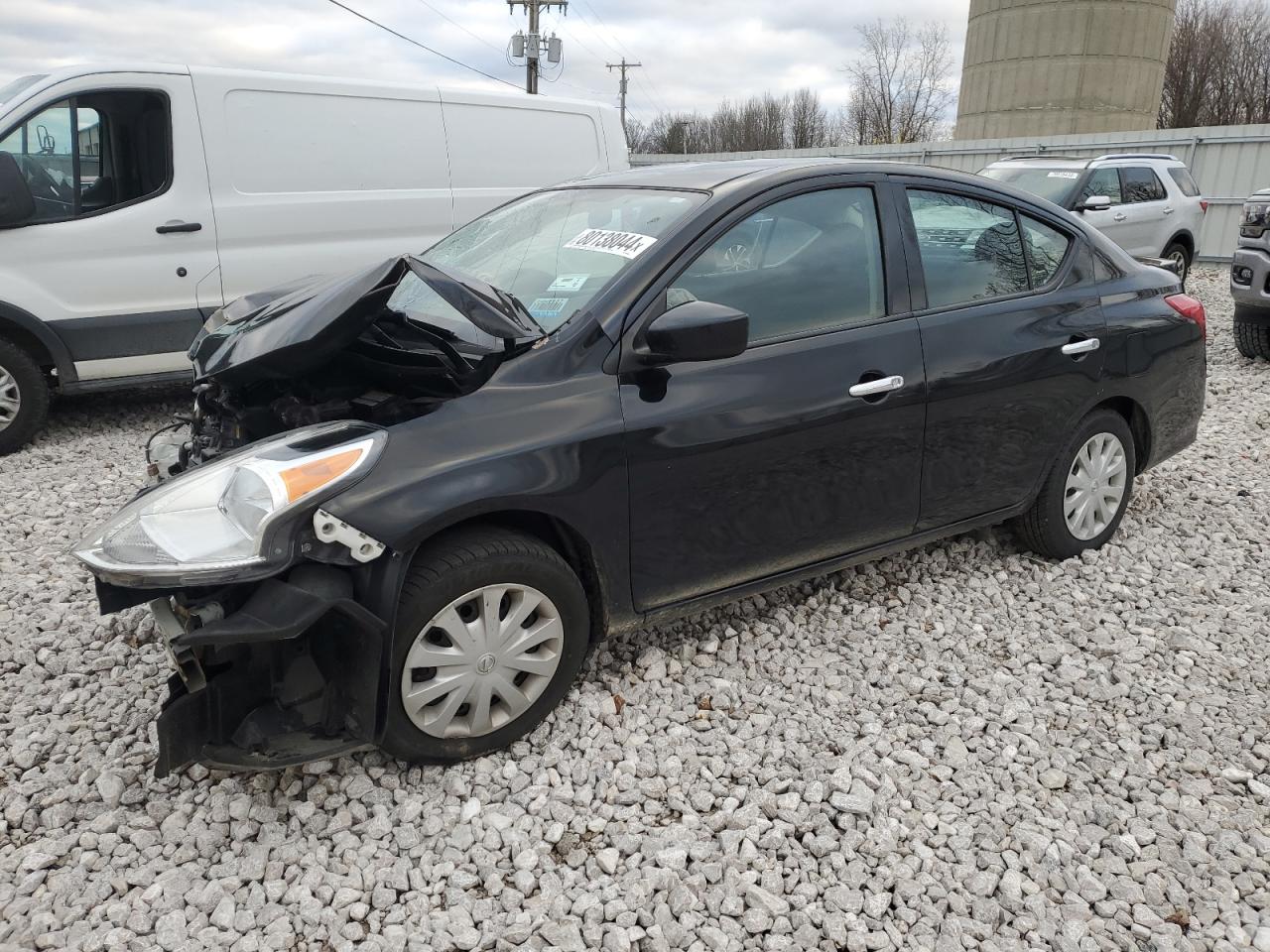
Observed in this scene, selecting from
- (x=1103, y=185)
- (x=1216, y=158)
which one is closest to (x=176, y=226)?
(x=1103, y=185)

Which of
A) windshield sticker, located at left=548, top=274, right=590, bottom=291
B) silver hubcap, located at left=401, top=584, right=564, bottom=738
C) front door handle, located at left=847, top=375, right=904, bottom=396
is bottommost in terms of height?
silver hubcap, located at left=401, top=584, right=564, bottom=738

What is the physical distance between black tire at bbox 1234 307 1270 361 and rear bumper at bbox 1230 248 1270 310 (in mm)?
110

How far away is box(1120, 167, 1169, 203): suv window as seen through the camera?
1112 centimetres

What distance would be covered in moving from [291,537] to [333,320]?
1.85ft

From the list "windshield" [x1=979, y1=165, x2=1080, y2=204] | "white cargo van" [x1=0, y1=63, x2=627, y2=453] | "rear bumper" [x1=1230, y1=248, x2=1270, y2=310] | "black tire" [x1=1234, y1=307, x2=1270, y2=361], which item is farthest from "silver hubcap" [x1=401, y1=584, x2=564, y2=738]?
"windshield" [x1=979, y1=165, x2=1080, y2=204]

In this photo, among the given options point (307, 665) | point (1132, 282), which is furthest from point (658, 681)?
point (1132, 282)

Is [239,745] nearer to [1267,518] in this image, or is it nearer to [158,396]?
[1267,518]

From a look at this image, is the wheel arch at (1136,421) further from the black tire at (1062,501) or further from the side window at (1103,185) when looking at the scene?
the side window at (1103,185)

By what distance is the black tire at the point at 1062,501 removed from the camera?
3.84 m

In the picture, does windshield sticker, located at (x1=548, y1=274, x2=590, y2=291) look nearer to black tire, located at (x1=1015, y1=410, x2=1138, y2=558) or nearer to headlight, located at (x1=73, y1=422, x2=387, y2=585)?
headlight, located at (x1=73, y1=422, x2=387, y2=585)

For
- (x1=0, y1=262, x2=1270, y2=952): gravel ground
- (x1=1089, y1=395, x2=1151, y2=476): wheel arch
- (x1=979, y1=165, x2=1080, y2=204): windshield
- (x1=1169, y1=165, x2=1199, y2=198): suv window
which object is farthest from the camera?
(x1=1169, y1=165, x2=1199, y2=198): suv window

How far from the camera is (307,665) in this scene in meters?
2.44

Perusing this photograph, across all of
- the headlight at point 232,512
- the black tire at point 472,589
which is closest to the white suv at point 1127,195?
the black tire at point 472,589

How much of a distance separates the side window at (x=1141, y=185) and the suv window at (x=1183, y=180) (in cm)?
52
